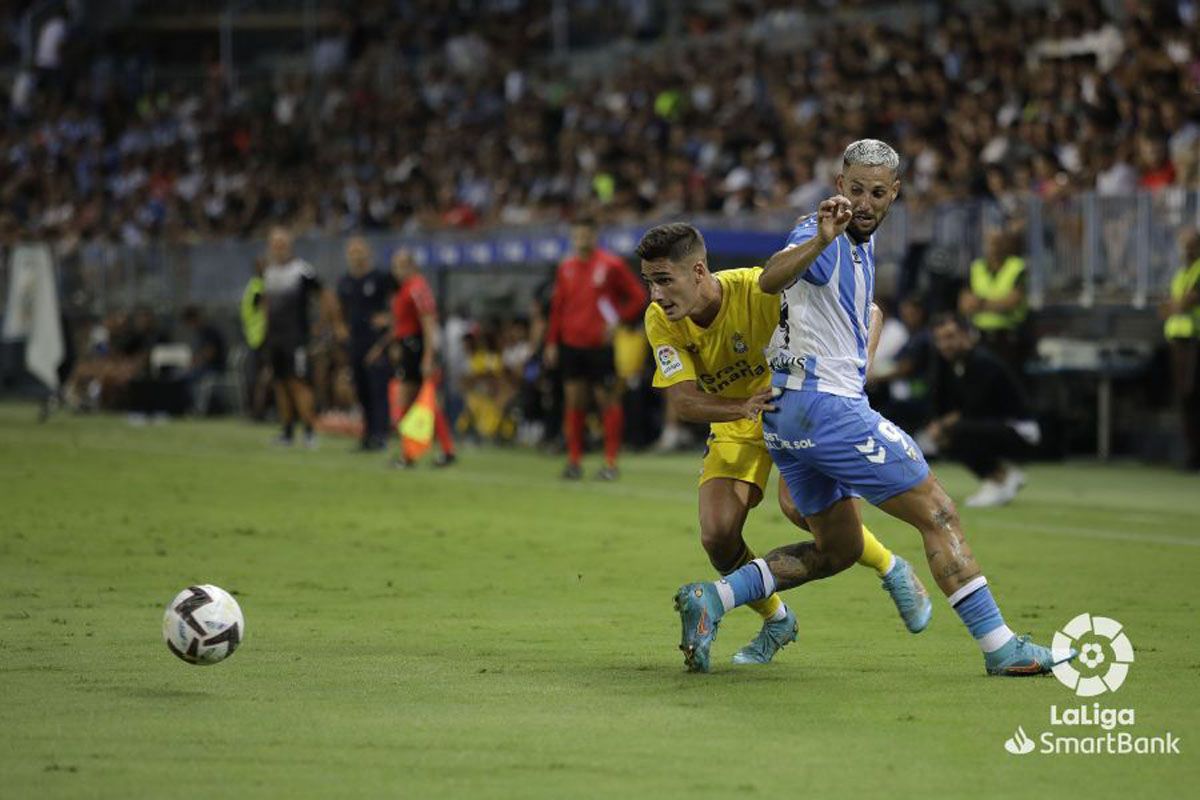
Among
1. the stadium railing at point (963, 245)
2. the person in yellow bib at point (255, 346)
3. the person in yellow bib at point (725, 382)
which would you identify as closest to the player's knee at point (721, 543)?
the person in yellow bib at point (725, 382)

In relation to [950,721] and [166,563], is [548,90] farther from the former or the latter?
[950,721]

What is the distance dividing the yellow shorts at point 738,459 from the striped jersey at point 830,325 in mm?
683

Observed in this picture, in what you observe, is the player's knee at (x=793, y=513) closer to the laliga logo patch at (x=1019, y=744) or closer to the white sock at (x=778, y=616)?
the white sock at (x=778, y=616)

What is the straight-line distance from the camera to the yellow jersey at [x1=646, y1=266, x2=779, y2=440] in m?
8.95

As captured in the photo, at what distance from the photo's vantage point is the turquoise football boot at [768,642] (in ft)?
30.4

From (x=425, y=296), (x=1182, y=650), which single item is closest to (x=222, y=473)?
(x=425, y=296)

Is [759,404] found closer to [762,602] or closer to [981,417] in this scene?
[762,602]

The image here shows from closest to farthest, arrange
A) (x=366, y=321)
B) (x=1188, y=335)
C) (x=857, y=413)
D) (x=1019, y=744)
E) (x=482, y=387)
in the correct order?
(x=1019, y=744), (x=857, y=413), (x=1188, y=335), (x=366, y=321), (x=482, y=387)

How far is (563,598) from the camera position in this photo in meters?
11.8

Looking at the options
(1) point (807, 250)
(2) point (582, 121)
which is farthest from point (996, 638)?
(2) point (582, 121)

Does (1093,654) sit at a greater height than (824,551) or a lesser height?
lesser

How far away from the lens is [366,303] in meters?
23.6

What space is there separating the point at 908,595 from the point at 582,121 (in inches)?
946

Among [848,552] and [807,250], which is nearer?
[807,250]
